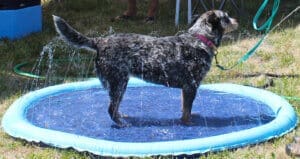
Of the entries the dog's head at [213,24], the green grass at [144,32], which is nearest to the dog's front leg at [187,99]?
the dog's head at [213,24]

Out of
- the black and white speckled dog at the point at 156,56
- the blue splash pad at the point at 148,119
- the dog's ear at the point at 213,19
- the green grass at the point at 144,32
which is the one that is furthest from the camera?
the dog's ear at the point at 213,19

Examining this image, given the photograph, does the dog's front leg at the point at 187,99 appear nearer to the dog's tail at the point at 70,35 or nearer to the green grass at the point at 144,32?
the green grass at the point at 144,32

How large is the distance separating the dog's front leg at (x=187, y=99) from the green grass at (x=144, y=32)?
75 centimetres

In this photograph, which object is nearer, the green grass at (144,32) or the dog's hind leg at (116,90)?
the green grass at (144,32)

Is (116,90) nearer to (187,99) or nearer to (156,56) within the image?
(156,56)

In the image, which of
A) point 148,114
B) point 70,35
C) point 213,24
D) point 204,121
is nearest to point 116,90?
point 70,35

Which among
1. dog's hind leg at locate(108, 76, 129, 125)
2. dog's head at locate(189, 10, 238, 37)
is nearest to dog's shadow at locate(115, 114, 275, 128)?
dog's hind leg at locate(108, 76, 129, 125)

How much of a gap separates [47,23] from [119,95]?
603 centimetres

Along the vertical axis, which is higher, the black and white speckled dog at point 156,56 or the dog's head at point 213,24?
the dog's head at point 213,24

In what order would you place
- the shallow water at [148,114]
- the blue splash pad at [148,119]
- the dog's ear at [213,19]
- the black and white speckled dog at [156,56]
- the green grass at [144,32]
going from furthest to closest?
1. the dog's ear at [213,19]
2. the shallow water at [148,114]
3. the black and white speckled dog at [156,56]
4. the green grass at [144,32]
5. the blue splash pad at [148,119]

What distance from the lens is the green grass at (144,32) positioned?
4762mm

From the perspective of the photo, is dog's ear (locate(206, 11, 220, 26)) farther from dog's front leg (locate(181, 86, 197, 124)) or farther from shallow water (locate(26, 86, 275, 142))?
shallow water (locate(26, 86, 275, 142))

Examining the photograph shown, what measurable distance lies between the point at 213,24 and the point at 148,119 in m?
1.08

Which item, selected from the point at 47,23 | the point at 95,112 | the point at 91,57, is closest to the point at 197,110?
the point at 95,112
